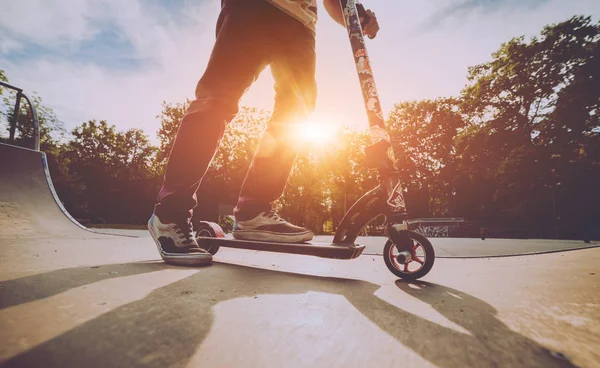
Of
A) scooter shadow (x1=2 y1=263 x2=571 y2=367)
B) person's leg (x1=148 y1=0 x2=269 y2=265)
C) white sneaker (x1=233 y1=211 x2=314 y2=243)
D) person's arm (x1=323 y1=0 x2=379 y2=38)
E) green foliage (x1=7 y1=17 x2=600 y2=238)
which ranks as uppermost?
green foliage (x1=7 y1=17 x2=600 y2=238)

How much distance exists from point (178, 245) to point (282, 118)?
1257mm

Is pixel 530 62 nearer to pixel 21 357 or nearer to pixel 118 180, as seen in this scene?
pixel 21 357

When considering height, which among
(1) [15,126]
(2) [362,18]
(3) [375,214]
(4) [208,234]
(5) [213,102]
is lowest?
(4) [208,234]

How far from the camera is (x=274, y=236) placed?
2.00 m

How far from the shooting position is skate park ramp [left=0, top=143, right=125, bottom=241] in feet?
10.2

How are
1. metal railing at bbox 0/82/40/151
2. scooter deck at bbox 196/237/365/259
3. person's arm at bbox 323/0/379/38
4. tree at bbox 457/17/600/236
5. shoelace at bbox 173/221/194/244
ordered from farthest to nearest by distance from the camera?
tree at bbox 457/17/600/236 < metal railing at bbox 0/82/40/151 < person's arm at bbox 323/0/379/38 < shoelace at bbox 173/221/194/244 < scooter deck at bbox 196/237/365/259

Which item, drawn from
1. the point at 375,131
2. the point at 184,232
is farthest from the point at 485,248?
the point at 184,232

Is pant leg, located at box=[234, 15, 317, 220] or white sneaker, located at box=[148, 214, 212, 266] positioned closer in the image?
white sneaker, located at box=[148, 214, 212, 266]

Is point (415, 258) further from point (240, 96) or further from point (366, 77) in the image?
point (240, 96)

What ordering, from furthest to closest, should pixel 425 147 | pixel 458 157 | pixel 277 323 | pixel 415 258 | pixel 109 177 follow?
pixel 109 177, pixel 425 147, pixel 458 157, pixel 415 258, pixel 277 323

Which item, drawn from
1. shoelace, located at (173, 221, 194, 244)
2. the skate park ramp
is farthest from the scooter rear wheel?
the skate park ramp

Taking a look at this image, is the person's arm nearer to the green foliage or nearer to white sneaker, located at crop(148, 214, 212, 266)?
white sneaker, located at crop(148, 214, 212, 266)

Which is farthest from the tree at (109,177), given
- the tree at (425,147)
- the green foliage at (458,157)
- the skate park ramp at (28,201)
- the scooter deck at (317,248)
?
the scooter deck at (317,248)

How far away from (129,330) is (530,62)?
1034 inches
